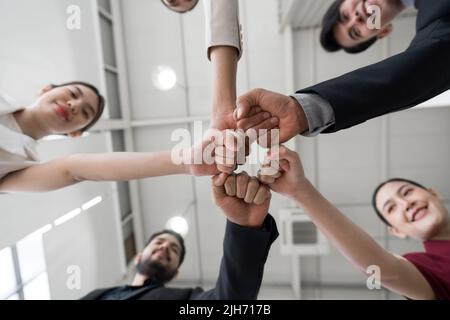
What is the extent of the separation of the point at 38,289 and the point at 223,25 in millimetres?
796

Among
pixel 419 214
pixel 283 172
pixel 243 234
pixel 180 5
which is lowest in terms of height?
pixel 419 214

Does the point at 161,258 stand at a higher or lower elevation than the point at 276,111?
lower

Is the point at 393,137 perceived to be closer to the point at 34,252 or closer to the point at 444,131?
the point at 444,131

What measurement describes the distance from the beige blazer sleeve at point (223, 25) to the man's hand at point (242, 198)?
222 mm

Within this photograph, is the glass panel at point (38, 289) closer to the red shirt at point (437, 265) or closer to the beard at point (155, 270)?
the beard at point (155, 270)

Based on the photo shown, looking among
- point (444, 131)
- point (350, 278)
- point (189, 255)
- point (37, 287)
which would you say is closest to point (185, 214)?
point (189, 255)

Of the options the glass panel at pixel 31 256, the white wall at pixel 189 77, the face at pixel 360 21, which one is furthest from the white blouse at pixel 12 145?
the face at pixel 360 21

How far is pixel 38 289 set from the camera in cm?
72

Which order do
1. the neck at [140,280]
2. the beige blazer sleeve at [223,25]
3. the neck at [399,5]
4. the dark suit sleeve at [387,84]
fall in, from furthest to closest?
1. the neck at [140,280]
2. the neck at [399,5]
3. the beige blazer sleeve at [223,25]
4. the dark suit sleeve at [387,84]

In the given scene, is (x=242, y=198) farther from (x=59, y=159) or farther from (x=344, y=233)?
(x=59, y=159)

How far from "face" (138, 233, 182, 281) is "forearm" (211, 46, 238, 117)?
3.03 ft

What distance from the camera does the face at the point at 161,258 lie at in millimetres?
1162

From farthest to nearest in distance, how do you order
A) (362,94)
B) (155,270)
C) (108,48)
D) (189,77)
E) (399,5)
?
1. (155,270)
2. (108,48)
3. (189,77)
4. (399,5)
5. (362,94)

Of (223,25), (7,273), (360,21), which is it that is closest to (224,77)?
(223,25)
